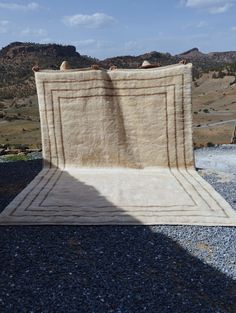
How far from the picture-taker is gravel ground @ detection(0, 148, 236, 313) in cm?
378

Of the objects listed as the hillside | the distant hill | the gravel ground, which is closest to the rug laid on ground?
the gravel ground

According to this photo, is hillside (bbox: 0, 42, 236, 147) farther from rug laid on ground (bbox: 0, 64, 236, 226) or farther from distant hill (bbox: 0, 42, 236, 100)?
rug laid on ground (bbox: 0, 64, 236, 226)

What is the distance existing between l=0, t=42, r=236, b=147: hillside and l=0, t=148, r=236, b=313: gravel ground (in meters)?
8.77

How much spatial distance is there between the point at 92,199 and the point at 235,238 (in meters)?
2.09

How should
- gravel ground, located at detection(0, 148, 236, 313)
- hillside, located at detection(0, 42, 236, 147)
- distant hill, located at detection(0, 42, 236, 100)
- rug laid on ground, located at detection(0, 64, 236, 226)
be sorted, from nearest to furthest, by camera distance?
gravel ground, located at detection(0, 148, 236, 313) < rug laid on ground, located at detection(0, 64, 236, 226) < hillside, located at detection(0, 42, 236, 147) < distant hill, located at detection(0, 42, 236, 100)

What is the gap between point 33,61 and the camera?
4491 centimetres

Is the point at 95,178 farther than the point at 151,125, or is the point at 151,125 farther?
the point at 151,125

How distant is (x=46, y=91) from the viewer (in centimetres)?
849

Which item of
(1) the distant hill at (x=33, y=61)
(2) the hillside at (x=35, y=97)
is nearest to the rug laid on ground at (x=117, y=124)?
(2) the hillside at (x=35, y=97)

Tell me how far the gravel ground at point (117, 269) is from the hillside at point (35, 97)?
8769 mm

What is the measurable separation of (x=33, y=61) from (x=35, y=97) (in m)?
12.2

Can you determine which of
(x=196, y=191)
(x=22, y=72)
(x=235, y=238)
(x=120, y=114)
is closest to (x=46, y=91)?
(x=120, y=114)

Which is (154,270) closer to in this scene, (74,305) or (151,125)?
(74,305)

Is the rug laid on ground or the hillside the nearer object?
the rug laid on ground
